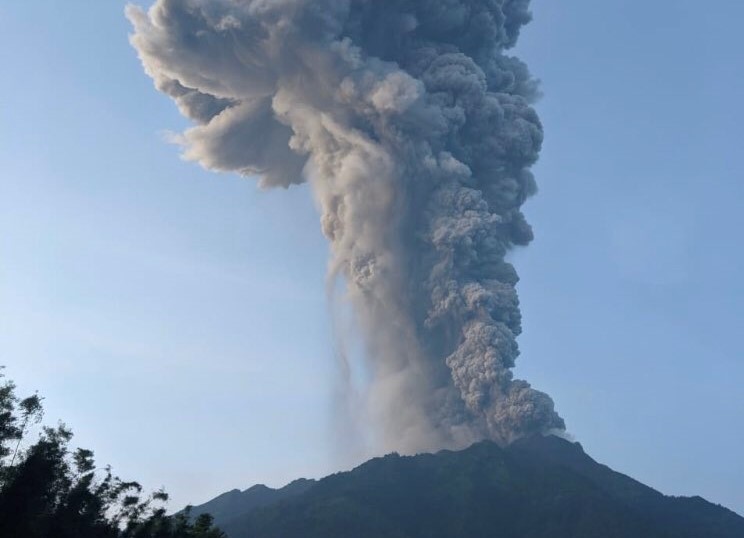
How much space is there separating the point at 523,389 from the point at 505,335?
4.76 meters

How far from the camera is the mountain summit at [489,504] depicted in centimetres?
5812

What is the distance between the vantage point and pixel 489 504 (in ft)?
206

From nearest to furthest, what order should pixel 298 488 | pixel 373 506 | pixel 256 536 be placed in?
pixel 256 536 → pixel 373 506 → pixel 298 488

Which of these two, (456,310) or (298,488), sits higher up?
(456,310)

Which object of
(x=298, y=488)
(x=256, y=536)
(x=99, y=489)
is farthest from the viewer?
(x=298, y=488)

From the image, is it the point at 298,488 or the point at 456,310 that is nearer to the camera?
the point at 456,310

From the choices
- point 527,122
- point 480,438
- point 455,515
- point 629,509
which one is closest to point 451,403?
point 480,438

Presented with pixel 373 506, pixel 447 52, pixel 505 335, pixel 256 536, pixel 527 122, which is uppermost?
pixel 447 52

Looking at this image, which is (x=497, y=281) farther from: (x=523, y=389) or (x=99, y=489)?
(x=99, y=489)

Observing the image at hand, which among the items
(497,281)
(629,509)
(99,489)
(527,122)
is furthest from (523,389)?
(99,489)

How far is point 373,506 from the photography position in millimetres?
62781

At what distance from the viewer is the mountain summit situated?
58.1m

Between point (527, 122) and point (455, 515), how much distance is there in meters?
33.8

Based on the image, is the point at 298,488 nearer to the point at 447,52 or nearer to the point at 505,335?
the point at 505,335
